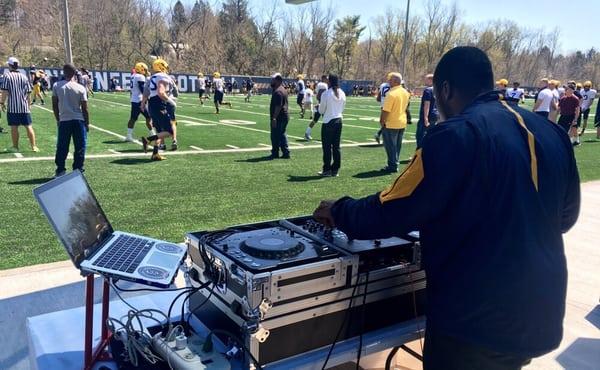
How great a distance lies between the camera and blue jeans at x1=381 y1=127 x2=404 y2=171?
9523 millimetres

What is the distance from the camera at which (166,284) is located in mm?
1953

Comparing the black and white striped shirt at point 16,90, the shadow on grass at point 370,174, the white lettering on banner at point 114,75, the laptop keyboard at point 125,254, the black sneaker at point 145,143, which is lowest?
the shadow on grass at point 370,174

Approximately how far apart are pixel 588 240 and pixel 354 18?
79.3m

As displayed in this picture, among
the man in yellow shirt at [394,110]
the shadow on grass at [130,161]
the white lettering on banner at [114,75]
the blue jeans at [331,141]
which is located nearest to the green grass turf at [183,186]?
the shadow on grass at [130,161]

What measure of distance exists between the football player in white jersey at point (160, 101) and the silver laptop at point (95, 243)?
780cm

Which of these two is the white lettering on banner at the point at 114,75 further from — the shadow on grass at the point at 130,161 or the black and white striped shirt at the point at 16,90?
the shadow on grass at the point at 130,161

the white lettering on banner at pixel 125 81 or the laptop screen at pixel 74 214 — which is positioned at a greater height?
the white lettering on banner at pixel 125 81

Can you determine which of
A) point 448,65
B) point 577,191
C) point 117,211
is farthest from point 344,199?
point 117,211

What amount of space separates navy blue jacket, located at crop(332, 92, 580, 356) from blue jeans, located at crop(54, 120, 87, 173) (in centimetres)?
755

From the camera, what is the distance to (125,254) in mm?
2236

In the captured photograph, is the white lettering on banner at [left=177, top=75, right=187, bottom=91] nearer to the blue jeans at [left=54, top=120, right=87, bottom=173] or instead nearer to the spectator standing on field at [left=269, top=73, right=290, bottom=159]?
the spectator standing on field at [left=269, top=73, right=290, bottom=159]

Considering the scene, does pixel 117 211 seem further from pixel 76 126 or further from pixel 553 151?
pixel 553 151

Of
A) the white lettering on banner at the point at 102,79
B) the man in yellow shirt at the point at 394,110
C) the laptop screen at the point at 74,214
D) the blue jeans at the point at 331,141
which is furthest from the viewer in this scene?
the white lettering on banner at the point at 102,79

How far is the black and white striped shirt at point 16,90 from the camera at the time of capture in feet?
32.0
